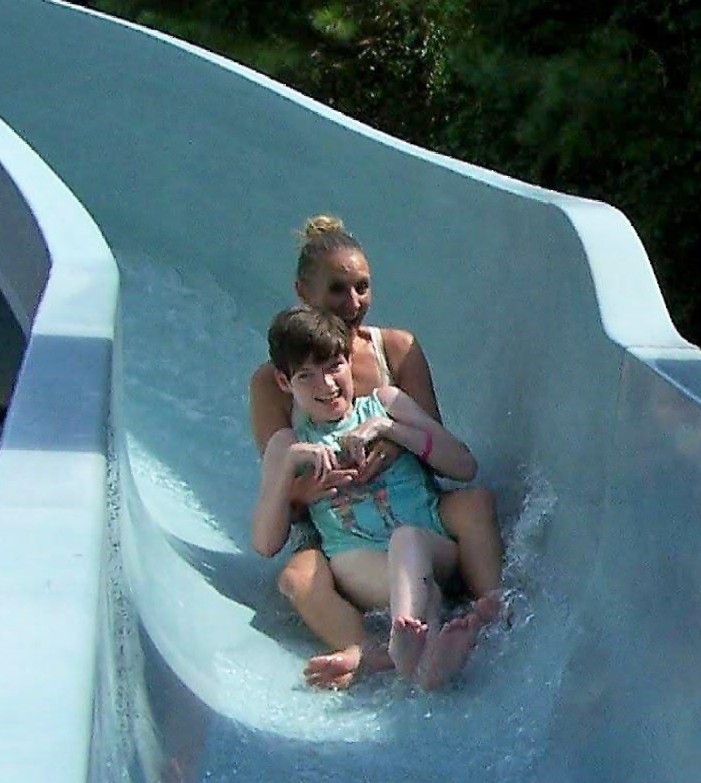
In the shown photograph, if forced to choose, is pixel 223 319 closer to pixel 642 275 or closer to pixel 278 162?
pixel 278 162

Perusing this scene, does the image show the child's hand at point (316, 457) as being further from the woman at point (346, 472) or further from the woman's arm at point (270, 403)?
the woman's arm at point (270, 403)

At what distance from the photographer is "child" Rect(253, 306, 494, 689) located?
240cm

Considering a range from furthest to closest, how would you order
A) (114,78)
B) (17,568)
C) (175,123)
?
(114,78), (175,123), (17,568)

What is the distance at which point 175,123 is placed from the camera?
5562 mm

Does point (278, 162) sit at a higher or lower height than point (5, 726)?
lower

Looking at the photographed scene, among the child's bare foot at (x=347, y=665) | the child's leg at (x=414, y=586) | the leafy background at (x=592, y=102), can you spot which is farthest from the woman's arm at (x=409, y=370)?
the leafy background at (x=592, y=102)

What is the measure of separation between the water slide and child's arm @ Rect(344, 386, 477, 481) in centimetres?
14

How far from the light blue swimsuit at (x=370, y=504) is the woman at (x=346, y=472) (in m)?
0.02

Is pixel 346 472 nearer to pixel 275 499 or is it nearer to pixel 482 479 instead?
pixel 275 499

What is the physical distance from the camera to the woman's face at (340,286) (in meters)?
2.71

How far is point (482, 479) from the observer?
2875mm

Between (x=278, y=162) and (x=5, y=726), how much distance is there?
12.3 ft

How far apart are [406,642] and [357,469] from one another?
0.37 meters

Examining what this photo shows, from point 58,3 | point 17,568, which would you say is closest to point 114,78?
point 58,3
